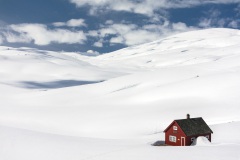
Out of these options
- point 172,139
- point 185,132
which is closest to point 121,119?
point 172,139

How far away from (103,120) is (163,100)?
18814 mm

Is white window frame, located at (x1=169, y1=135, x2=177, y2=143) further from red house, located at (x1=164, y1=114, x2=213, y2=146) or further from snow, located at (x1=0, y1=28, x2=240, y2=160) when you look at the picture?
snow, located at (x1=0, y1=28, x2=240, y2=160)

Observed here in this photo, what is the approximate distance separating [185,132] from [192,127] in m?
1.72

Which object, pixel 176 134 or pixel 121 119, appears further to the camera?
pixel 121 119

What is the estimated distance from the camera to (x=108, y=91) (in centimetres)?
10650

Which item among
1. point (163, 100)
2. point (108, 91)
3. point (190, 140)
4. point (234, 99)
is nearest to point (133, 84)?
point (108, 91)

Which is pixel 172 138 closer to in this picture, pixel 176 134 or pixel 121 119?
pixel 176 134

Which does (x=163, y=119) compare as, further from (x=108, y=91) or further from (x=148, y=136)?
(x=108, y=91)

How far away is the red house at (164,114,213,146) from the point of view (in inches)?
1565

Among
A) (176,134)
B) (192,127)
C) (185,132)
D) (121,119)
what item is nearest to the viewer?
(185,132)

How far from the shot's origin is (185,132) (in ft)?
130

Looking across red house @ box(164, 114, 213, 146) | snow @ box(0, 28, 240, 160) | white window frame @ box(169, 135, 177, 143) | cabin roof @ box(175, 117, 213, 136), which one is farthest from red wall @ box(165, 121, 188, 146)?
snow @ box(0, 28, 240, 160)

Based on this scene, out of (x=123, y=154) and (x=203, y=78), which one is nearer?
(x=123, y=154)

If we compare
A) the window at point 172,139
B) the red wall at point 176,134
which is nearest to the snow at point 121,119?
the red wall at point 176,134
